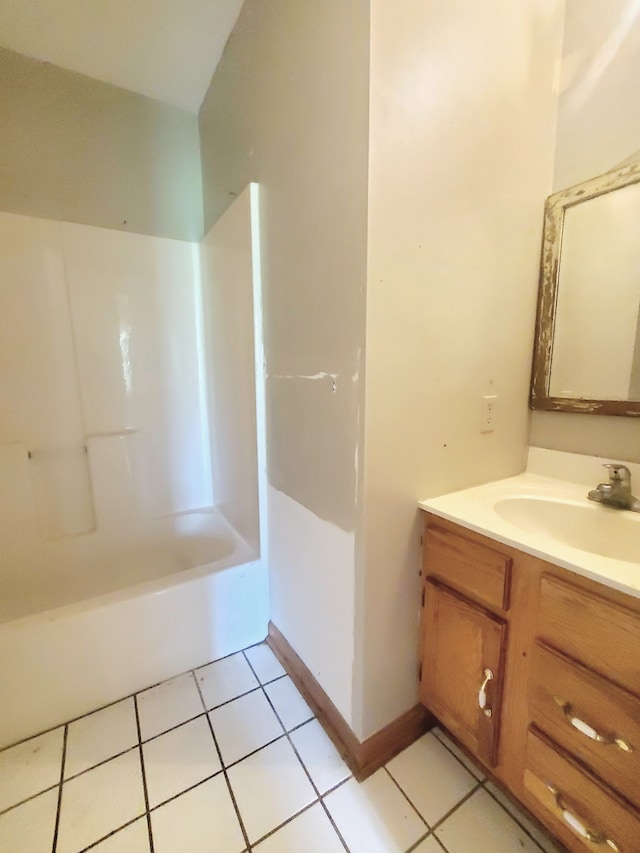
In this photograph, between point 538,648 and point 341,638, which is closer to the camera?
point 538,648

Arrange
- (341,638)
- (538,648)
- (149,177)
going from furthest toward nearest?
(149,177) → (341,638) → (538,648)

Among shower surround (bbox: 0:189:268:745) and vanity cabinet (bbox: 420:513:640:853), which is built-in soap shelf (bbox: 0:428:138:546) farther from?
vanity cabinet (bbox: 420:513:640:853)

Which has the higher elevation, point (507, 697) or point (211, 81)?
point (211, 81)

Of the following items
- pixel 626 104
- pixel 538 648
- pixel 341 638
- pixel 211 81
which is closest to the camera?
pixel 538 648

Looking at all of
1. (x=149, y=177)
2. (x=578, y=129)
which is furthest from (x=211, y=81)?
(x=578, y=129)

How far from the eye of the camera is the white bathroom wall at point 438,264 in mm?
827

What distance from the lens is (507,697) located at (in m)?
0.86

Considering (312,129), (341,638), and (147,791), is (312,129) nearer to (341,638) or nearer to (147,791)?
(341,638)

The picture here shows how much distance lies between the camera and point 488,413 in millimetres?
1116

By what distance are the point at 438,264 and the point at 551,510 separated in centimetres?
76

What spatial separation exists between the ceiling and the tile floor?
250cm

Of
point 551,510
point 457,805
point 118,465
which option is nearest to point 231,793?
point 457,805

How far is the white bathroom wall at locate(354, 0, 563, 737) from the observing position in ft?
2.71

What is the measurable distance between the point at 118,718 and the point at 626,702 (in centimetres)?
144
